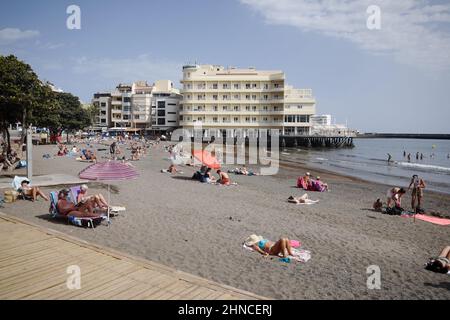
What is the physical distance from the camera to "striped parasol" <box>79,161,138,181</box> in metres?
9.84

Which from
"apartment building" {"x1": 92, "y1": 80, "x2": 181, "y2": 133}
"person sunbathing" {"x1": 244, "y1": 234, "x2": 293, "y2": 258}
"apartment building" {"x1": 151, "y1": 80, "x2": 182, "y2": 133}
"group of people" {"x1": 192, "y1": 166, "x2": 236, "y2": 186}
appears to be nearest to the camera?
"person sunbathing" {"x1": 244, "y1": 234, "x2": 293, "y2": 258}

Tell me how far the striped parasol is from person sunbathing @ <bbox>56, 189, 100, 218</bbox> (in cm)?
85

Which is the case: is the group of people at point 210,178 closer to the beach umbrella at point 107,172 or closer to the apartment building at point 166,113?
the beach umbrella at point 107,172

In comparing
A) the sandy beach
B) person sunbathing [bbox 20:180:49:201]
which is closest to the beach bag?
the sandy beach

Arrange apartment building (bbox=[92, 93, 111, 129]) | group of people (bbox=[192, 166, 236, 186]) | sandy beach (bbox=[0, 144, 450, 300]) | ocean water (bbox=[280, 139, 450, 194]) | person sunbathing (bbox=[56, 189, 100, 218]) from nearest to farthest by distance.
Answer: sandy beach (bbox=[0, 144, 450, 300]) < person sunbathing (bbox=[56, 189, 100, 218]) < group of people (bbox=[192, 166, 236, 186]) < ocean water (bbox=[280, 139, 450, 194]) < apartment building (bbox=[92, 93, 111, 129])

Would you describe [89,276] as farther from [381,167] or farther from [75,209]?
[381,167]

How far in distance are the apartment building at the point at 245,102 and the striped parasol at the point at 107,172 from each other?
6048 centimetres

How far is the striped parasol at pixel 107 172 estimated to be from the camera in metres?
9.84

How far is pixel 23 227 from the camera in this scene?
7809 millimetres

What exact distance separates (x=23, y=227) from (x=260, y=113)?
2543 inches

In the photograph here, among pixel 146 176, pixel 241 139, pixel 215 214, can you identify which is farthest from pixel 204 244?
pixel 241 139

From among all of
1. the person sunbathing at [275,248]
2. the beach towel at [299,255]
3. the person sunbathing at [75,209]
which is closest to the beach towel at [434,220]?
the beach towel at [299,255]

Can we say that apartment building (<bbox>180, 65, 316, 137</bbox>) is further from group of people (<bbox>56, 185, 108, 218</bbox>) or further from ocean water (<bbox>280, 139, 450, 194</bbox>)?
group of people (<bbox>56, 185, 108, 218</bbox>)
